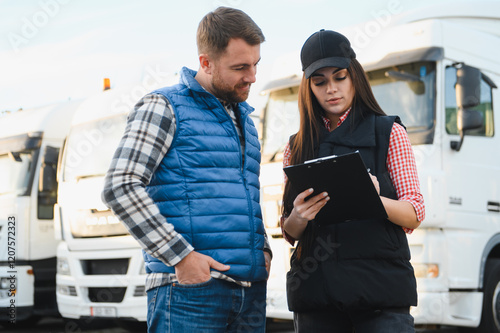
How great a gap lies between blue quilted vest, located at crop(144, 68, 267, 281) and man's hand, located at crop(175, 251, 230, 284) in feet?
0.15

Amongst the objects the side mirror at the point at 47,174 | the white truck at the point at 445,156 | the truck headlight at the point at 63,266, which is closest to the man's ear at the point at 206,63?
the white truck at the point at 445,156

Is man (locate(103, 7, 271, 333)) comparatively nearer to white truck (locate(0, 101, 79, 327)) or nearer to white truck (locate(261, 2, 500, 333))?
white truck (locate(261, 2, 500, 333))

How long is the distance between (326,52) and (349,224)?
64 cm

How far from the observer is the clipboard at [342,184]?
6.71 feet

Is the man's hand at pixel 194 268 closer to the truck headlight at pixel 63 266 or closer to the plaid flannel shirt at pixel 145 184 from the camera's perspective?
the plaid flannel shirt at pixel 145 184

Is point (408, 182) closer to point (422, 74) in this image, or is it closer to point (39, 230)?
point (422, 74)

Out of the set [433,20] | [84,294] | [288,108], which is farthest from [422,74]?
[84,294]

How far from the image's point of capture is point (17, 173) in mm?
8602

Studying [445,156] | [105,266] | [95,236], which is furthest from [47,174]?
[445,156]

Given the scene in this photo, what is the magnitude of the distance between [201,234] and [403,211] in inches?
27.3

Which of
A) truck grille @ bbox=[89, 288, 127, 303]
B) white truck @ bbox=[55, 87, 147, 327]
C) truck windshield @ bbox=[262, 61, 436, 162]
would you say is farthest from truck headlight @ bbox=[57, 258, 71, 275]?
truck windshield @ bbox=[262, 61, 436, 162]

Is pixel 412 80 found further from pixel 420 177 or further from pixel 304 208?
pixel 304 208

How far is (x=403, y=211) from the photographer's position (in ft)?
7.19

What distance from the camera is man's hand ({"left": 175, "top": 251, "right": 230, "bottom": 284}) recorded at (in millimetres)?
2092
